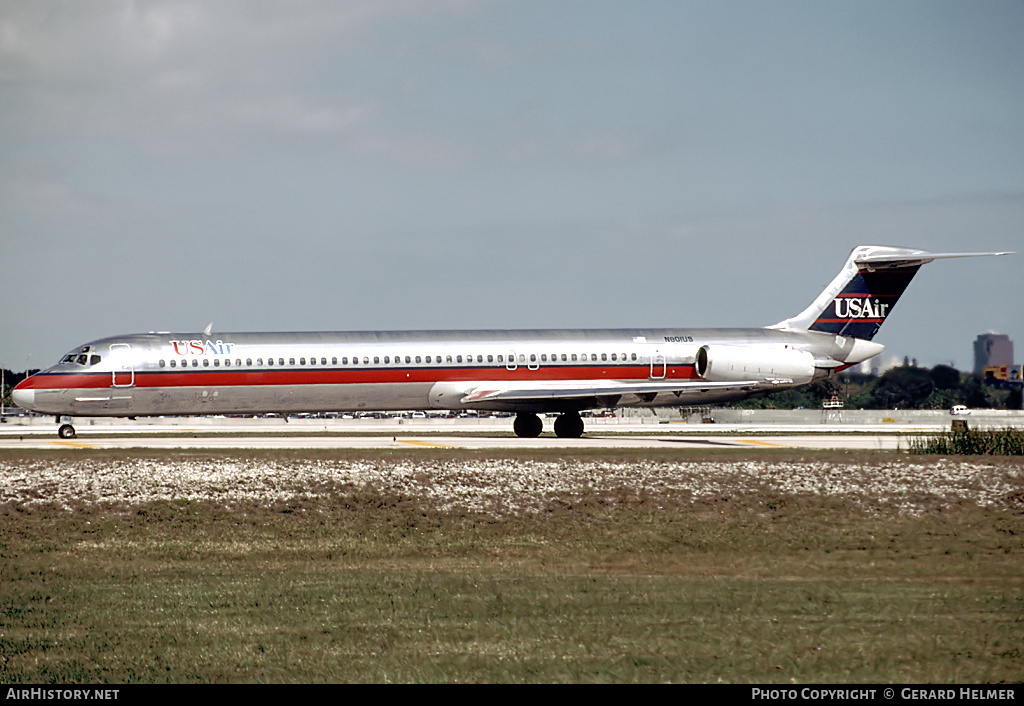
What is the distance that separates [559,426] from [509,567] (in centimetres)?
2550

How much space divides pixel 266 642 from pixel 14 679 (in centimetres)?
283

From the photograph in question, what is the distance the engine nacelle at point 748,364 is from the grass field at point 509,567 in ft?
41.8

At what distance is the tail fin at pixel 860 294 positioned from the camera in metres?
49.6

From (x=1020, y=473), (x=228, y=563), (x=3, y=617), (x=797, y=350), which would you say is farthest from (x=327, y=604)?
(x=797, y=350)

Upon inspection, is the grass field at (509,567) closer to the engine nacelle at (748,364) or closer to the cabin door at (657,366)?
the engine nacelle at (748,364)

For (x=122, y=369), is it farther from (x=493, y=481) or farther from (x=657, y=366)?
(x=657, y=366)

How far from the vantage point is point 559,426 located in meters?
46.1

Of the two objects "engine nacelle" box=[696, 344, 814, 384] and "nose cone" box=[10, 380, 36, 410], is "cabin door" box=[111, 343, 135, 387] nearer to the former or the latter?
"nose cone" box=[10, 380, 36, 410]

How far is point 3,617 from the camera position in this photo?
15.0 meters

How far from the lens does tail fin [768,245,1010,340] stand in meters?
49.6

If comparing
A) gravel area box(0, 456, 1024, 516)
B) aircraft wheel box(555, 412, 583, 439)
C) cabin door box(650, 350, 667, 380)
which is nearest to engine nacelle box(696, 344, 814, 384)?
cabin door box(650, 350, 667, 380)

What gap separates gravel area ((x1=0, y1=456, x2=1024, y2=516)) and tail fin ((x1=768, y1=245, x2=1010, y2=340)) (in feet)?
68.3

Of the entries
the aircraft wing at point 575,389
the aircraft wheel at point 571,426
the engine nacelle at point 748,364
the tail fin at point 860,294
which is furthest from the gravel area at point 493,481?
the tail fin at point 860,294
